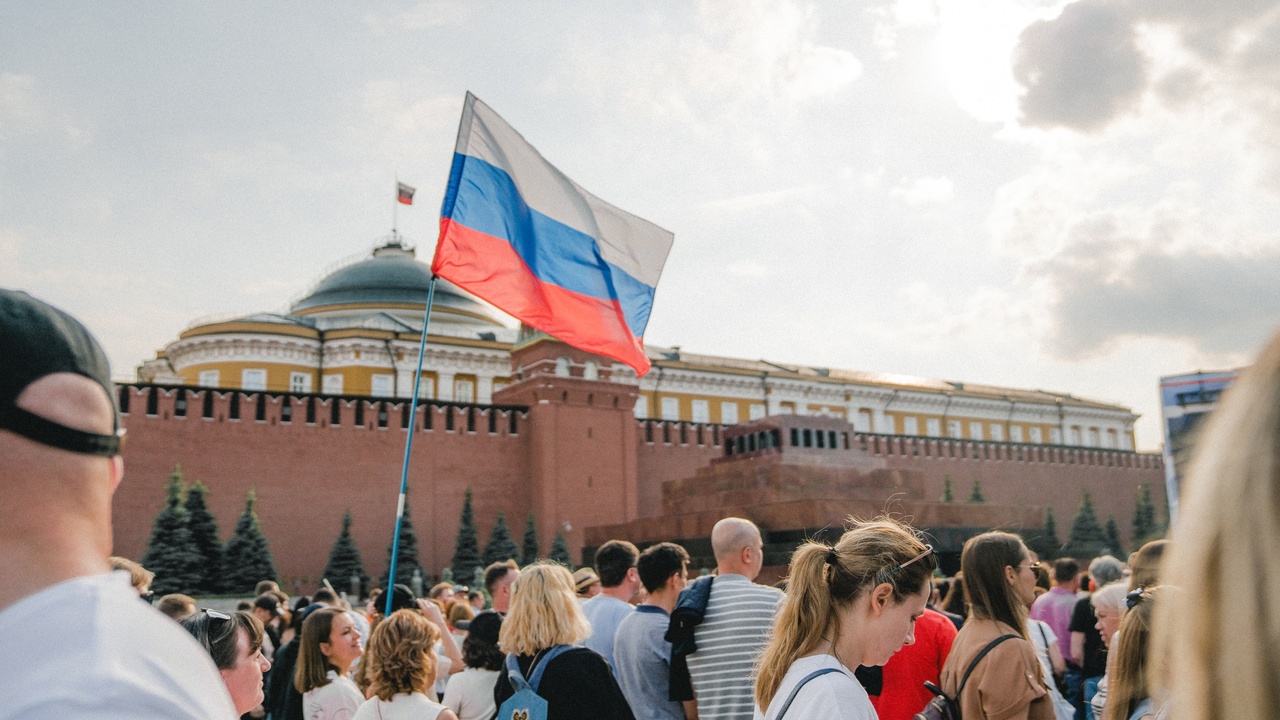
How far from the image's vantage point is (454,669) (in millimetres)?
6086

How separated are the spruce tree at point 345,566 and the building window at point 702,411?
2126 centimetres

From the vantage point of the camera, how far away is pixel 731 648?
4.32m

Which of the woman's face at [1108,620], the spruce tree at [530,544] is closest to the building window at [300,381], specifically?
the spruce tree at [530,544]

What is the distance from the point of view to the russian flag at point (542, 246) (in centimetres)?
812

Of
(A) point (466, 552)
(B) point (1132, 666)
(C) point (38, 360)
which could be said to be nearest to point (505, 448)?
(A) point (466, 552)

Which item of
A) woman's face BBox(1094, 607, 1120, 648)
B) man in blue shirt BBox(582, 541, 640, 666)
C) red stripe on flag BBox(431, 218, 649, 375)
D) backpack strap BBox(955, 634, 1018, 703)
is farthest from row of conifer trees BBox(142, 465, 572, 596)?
backpack strap BBox(955, 634, 1018, 703)

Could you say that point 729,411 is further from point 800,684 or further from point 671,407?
point 800,684

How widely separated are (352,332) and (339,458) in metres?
13.3

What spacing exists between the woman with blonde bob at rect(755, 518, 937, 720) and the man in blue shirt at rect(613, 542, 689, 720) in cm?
203

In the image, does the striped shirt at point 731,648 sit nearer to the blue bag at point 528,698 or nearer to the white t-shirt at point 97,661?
the blue bag at point 528,698

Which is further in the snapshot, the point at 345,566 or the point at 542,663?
the point at 345,566

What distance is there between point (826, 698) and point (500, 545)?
80.5 ft

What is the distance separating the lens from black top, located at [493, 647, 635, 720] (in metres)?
3.60

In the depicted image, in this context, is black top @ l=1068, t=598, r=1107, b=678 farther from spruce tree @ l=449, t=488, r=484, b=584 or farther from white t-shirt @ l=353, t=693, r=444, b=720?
spruce tree @ l=449, t=488, r=484, b=584
